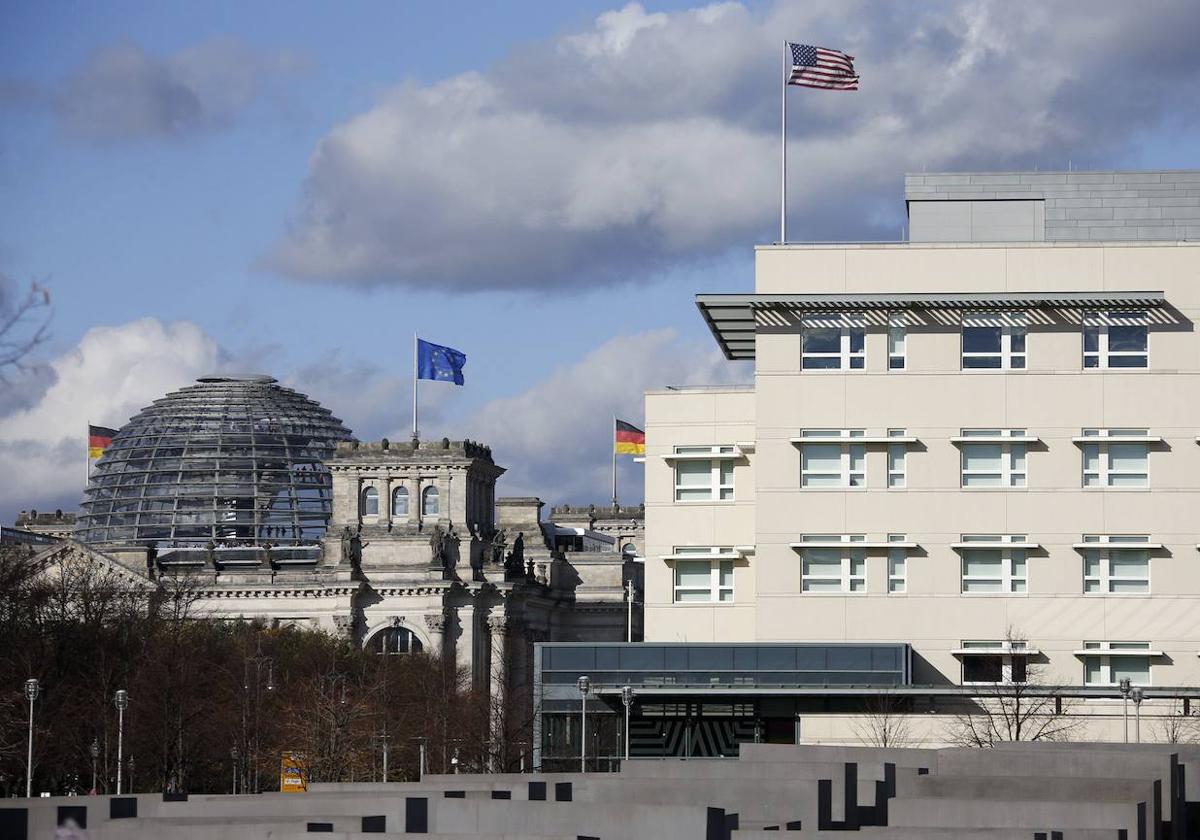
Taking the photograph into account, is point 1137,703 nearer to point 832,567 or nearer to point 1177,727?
point 1177,727

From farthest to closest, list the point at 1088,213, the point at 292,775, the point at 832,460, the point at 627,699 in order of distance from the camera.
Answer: the point at 1088,213, the point at 832,460, the point at 627,699, the point at 292,775

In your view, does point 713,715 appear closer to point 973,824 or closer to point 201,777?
point 201,777

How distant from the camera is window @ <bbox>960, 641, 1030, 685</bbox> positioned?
89.2 meters

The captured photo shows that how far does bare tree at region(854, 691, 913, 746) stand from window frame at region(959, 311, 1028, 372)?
39.6 ft

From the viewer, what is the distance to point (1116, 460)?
9044cm

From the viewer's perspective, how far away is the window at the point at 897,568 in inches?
3558

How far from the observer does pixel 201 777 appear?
369 feet

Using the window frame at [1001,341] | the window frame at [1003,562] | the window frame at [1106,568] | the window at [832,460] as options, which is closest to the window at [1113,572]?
the window frame at [1106,568]

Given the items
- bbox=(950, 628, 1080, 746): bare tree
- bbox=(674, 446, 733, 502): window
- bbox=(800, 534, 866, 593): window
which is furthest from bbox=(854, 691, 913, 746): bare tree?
bbox=(674, 446, 733, 502): window

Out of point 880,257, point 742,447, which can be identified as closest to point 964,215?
point 880,257

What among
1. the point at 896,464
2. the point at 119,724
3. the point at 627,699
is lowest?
the point at 119,724

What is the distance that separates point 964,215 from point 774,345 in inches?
387

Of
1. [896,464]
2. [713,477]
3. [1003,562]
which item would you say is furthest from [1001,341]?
[713,477]

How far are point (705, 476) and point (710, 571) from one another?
11.3 ft
